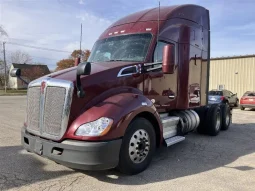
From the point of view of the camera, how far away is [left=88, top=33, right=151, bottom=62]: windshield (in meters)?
5.41

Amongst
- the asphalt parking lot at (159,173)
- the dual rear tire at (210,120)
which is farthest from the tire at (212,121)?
the asphalt parking lot at (159,173)

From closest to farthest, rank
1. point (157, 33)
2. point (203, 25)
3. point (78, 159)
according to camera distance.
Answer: point (78, 159), point (157, 33), point (203, 25)

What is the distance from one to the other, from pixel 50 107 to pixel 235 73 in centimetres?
2515

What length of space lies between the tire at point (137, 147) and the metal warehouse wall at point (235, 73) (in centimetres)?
2330

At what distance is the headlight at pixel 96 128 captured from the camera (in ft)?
12.8

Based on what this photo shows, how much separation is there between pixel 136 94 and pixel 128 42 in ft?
4.87

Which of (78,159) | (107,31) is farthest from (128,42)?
(78,159)

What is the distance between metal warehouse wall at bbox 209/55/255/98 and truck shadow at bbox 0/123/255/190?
66.2 ft

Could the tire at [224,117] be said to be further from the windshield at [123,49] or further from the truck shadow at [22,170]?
the truck shadow at [22,170]

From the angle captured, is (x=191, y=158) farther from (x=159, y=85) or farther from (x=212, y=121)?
(x=212, y=121)

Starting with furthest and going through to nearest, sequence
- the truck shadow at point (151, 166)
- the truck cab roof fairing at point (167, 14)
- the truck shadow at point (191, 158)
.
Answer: the truck cab roof fairing at point (167, 14) → the truck shadow at point (191, 158) → the truck shadow at point (151, 166)

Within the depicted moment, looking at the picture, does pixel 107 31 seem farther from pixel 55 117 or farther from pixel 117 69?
pixel 55 117

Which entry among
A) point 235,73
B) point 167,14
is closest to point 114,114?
point 167,14

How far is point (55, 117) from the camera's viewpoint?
418 centimetres
